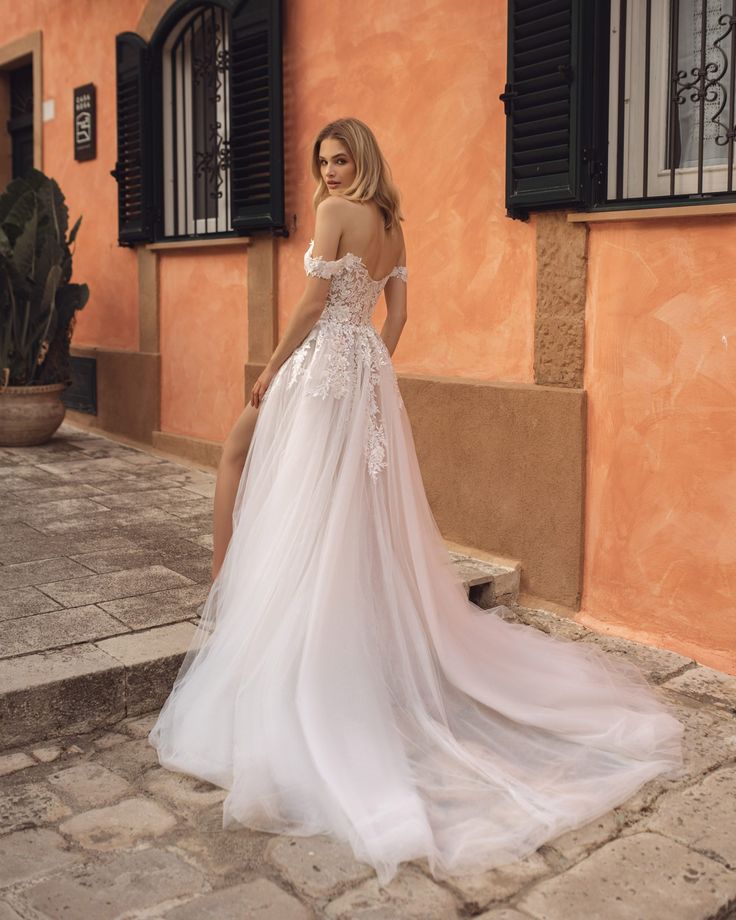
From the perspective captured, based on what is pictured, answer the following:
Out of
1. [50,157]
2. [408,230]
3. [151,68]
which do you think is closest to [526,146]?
[408,230]

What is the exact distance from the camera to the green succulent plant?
25.2ft

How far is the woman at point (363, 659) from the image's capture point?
304cm

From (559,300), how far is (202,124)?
376 cm

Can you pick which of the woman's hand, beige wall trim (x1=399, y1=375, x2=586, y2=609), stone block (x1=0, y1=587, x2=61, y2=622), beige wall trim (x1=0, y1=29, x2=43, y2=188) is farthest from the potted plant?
the woman's hand

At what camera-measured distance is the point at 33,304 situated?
25.7ft

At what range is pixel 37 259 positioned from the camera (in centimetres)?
773

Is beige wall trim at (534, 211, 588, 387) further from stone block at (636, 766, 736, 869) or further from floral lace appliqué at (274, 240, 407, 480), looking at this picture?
stone block at (636, 766, 736, 869)

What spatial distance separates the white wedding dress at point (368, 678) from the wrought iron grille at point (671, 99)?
4.15 feet

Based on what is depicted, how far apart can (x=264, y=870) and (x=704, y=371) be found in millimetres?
2609

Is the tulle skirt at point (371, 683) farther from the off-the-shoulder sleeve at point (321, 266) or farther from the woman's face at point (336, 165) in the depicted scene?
the woman's face at point (336, 165)

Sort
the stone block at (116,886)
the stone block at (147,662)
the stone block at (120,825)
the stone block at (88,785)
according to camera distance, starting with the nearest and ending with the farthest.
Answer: the stone block at (116,886), the stone block at (120,825), the stone block at (88,785), the stone block at (147,662)

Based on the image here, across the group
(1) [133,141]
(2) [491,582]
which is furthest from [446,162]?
(1) [133,141]

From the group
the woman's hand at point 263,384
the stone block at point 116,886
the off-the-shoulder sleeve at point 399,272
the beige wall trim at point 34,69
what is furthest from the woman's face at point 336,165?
the beige wall trim at point 34,69

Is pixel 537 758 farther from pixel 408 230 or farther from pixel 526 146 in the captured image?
pixel 408 230
